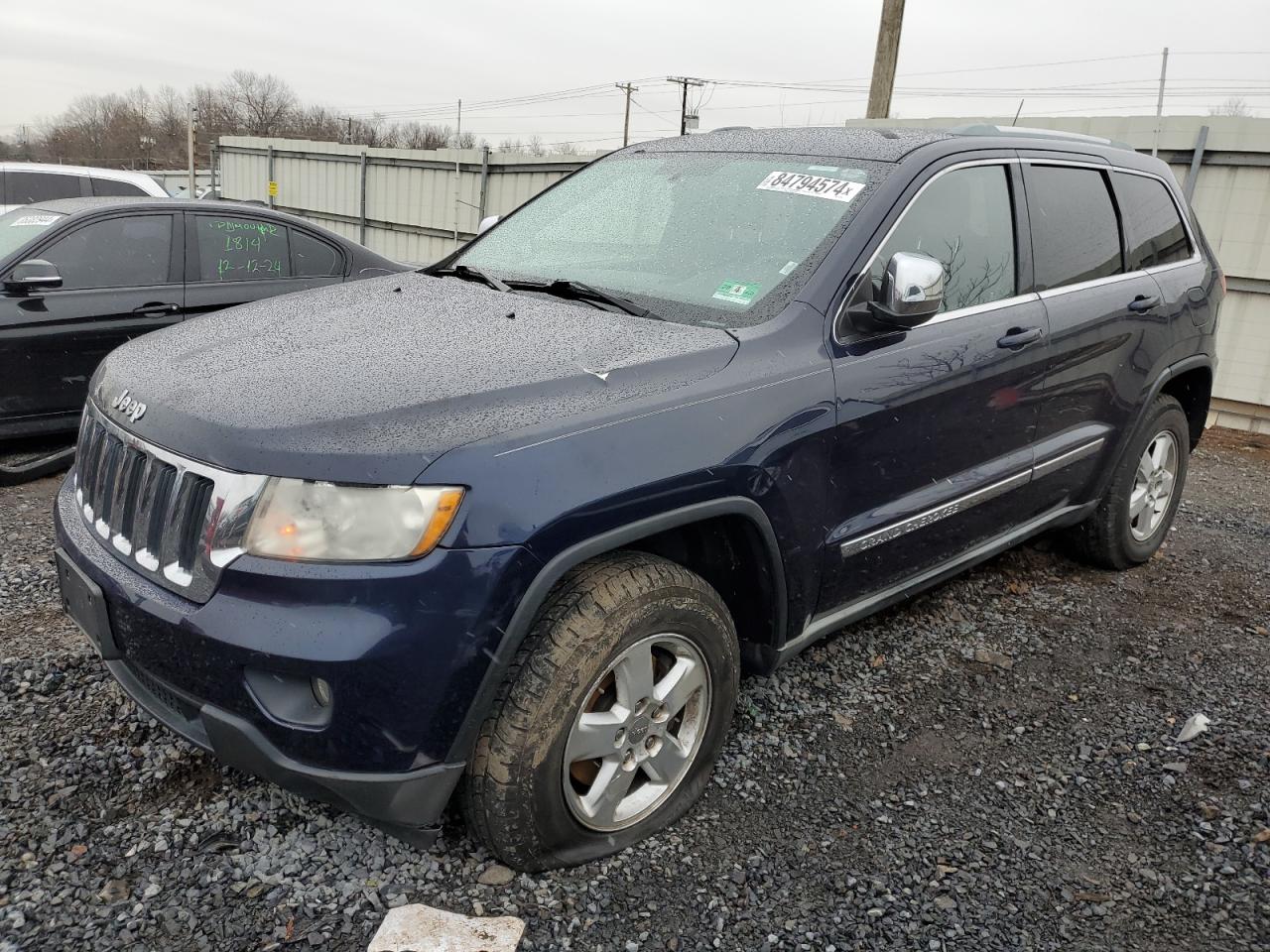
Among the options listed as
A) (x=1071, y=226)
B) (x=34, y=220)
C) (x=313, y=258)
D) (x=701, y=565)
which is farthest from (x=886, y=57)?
(x=701, y=565)

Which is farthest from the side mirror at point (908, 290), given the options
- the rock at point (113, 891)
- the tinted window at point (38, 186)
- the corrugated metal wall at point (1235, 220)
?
the tinted window at point (38, 186)

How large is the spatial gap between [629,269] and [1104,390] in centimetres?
207

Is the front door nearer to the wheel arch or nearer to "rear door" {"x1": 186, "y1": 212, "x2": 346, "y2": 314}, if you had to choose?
the wheel arch

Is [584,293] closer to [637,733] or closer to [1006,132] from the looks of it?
[637,733]

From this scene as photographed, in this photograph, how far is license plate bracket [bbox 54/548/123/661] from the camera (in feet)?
7.61

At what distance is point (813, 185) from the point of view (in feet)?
10.3

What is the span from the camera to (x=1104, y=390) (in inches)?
155

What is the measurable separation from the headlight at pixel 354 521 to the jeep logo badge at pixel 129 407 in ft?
1.86

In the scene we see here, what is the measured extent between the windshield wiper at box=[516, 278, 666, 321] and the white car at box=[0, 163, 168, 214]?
8.42 metres

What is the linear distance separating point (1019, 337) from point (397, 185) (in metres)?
15.8

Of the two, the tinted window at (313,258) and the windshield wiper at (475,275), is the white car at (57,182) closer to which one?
the tinted window at (313,258)

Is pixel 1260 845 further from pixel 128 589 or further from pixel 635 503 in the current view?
pixel 128 589

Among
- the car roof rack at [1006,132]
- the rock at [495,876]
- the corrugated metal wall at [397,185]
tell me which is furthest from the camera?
the corrugated metal wall at [397,185]

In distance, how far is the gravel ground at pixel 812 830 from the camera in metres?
2.31
